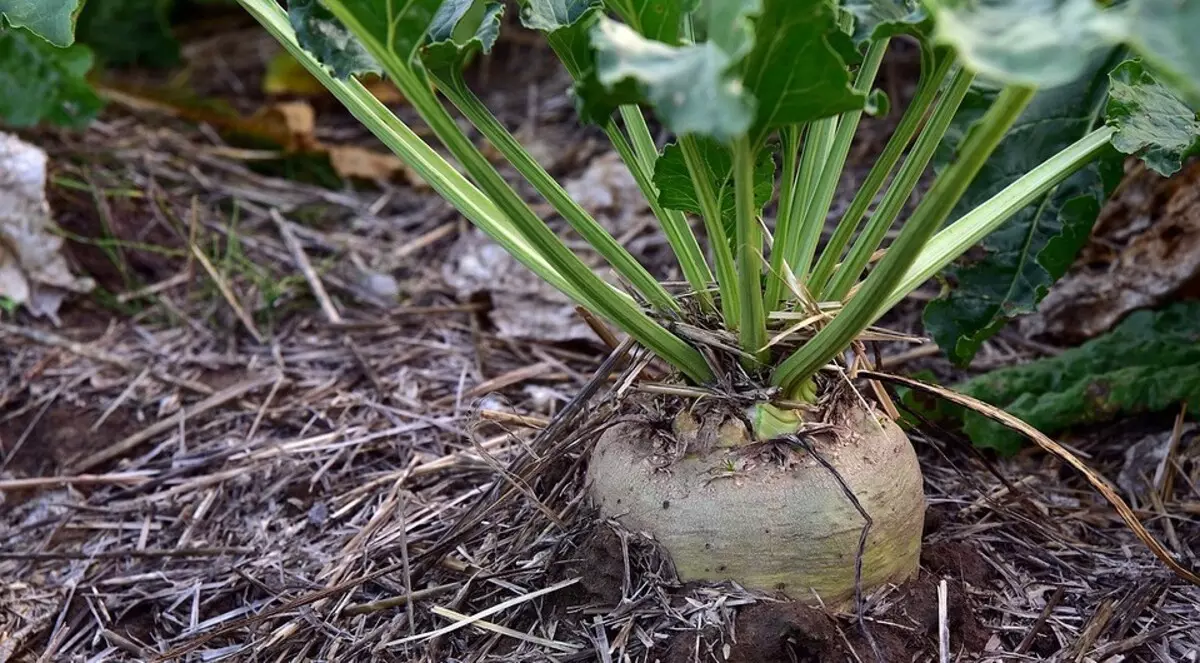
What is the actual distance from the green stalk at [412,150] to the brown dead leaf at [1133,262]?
1.13m

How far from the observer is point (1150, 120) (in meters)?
1.20

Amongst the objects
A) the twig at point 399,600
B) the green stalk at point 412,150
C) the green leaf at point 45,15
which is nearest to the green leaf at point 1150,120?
the green stalk at point 412,150

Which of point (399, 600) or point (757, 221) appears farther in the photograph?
point (399, 600)

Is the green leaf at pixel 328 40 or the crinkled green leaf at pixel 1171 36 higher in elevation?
the crinkled green leaf at pixel 1171 36

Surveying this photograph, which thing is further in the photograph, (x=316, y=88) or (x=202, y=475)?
(x=316, y=88)

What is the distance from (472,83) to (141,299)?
153 centimetres

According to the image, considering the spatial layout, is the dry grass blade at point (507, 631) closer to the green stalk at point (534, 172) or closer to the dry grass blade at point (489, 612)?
the dry grass blade at point (489, 612)

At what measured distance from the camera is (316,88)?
3221mm

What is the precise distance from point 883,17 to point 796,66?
6.3 inches

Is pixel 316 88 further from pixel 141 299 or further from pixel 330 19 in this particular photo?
pixel 330 19

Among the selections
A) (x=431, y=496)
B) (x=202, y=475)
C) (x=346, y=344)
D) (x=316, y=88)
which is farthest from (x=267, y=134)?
(x=431, y=496)

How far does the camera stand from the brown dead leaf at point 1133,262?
183 centimetres

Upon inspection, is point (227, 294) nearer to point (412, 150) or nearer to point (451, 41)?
point (412, 150)

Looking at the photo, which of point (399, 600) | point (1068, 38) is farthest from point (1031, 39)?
point (399, 600)
